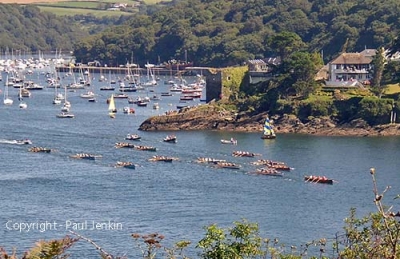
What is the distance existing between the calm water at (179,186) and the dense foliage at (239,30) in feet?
139

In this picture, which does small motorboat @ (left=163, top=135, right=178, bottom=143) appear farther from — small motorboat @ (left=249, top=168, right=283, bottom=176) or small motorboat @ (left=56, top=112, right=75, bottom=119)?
small motorboat @ (left=56, top=112, right=75, bottom=119)

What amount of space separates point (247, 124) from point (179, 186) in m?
23.1

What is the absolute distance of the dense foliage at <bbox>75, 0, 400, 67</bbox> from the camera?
363 ft

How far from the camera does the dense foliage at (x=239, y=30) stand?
111 metres

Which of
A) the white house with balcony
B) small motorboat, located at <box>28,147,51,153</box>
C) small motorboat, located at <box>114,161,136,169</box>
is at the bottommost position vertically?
small motorboat, located at <box>28,147,51,153</box>

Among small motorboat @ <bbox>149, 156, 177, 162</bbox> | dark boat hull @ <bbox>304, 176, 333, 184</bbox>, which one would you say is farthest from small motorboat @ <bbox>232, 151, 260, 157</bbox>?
dark boat hull @ <bbox>304, 176, 333, 184</bbox>

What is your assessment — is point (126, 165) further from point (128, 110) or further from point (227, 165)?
point (128, 110)

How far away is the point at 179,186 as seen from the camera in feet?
156

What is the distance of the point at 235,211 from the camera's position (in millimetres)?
41656

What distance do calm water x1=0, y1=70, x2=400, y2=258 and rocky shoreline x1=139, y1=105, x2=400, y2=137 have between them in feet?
5.88

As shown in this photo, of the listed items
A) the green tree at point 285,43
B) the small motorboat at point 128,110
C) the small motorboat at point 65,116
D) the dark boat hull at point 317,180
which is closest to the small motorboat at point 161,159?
the dark boat hull at point 317,180

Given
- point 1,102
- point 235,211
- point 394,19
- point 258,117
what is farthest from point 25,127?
point 394,19

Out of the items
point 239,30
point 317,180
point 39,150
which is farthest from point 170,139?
point 239,30

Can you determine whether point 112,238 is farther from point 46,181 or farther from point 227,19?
point 227,19
